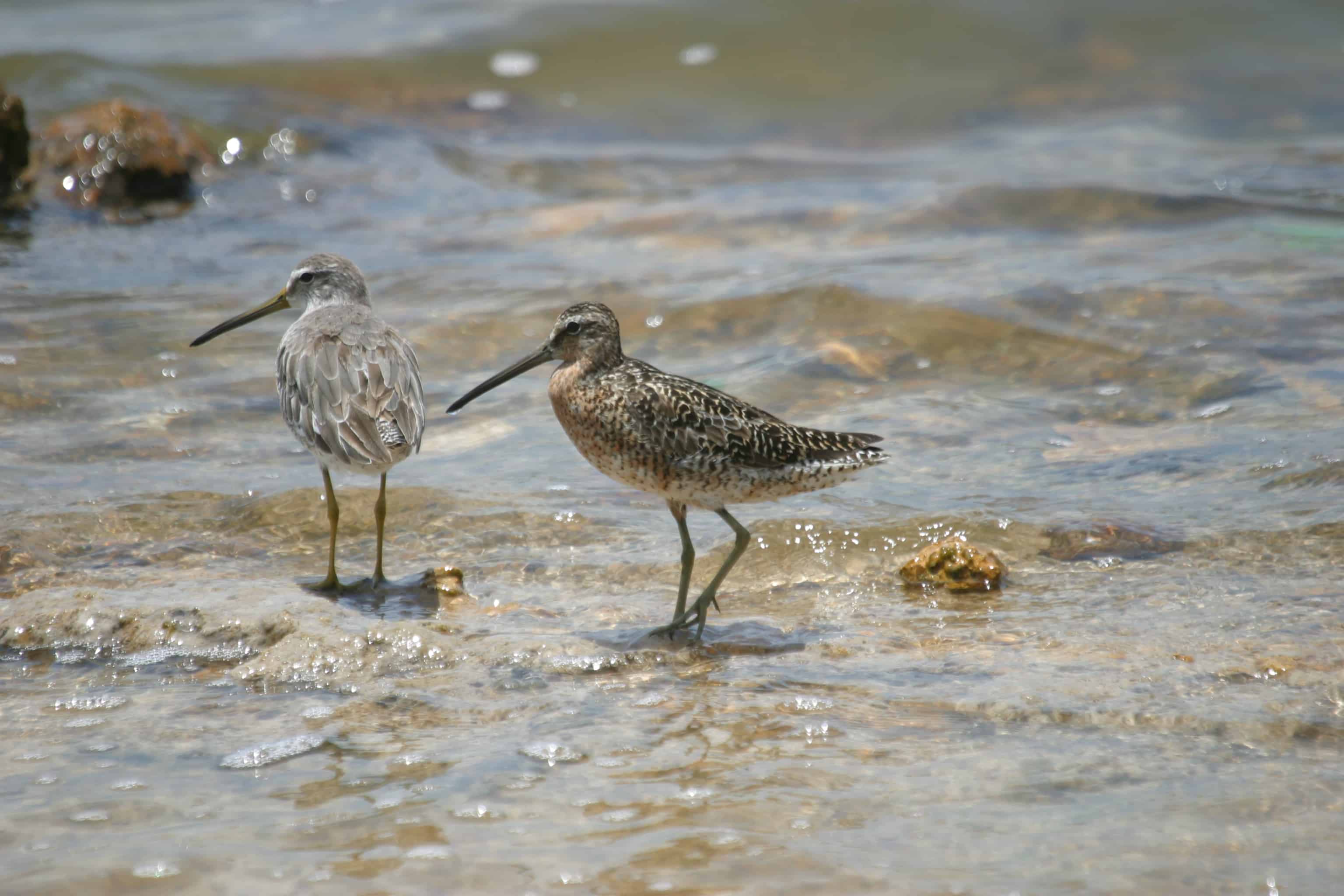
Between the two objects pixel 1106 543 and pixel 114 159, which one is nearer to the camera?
pixel 1106 543

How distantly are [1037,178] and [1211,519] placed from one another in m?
6.16

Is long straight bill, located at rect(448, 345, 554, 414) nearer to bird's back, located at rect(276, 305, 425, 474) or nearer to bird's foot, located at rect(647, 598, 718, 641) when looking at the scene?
bird's back, located at rect(276, 305, 425, 474)

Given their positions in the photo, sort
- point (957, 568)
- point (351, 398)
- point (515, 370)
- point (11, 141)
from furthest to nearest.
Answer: point (11, 141) → point (515, 370) → point (351, 398) → point (957, 568)

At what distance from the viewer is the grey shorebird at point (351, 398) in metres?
5.32

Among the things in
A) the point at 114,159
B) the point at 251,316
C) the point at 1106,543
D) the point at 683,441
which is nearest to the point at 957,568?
the point at 1106,543

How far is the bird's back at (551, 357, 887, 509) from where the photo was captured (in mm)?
5043

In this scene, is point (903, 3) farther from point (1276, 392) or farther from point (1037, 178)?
point (1276, 392)

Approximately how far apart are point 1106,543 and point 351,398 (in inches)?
118

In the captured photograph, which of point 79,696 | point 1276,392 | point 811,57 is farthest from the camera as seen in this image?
point 811,57

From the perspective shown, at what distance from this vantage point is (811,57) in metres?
15.7

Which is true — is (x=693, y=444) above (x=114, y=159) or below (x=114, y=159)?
below

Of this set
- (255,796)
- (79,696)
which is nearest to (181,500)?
(79,696)

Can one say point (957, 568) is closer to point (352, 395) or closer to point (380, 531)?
point (380, 531)

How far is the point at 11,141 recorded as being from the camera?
1082cm
